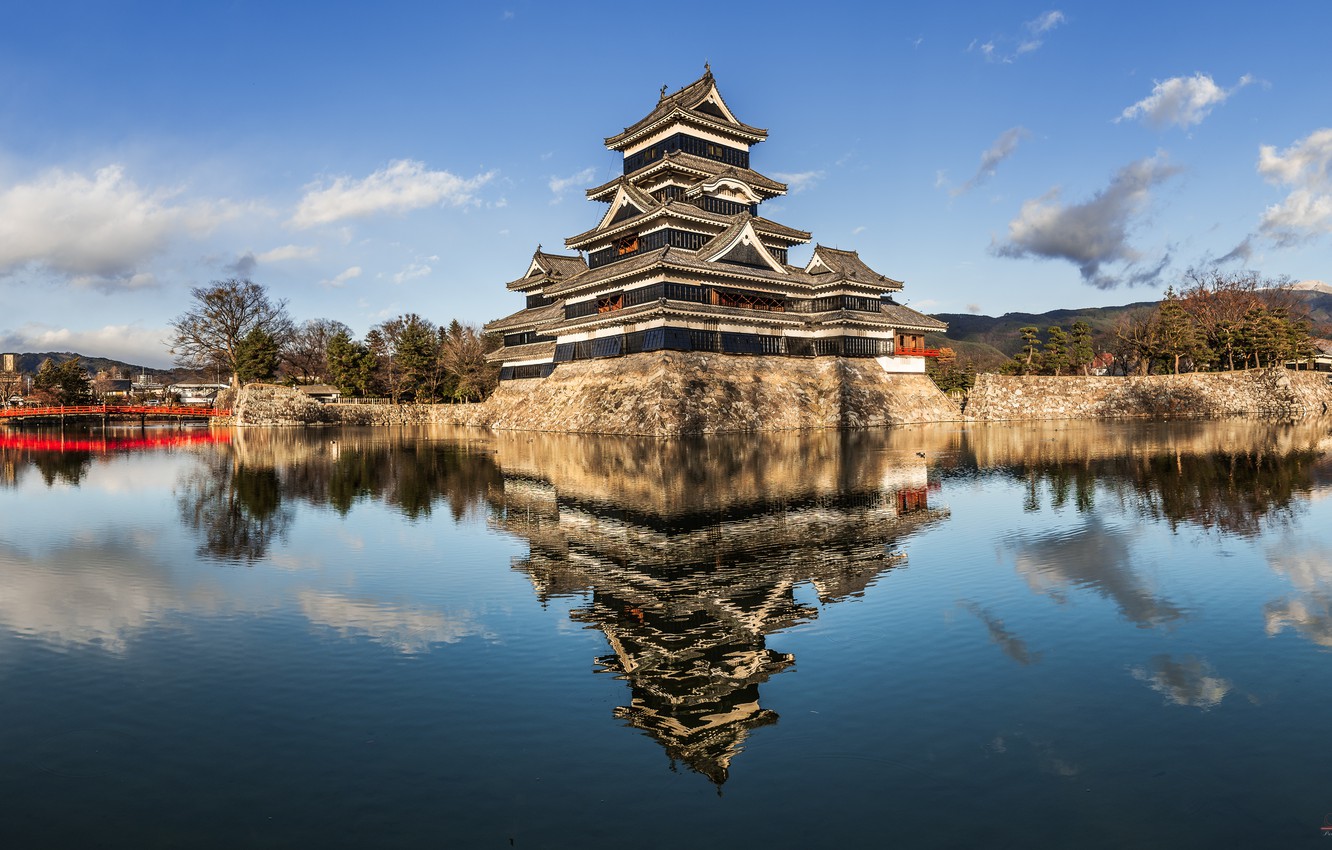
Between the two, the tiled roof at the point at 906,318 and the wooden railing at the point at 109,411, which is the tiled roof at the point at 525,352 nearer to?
the tiled roof at the point at 906,318

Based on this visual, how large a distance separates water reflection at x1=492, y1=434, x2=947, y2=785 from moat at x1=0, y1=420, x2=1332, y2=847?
0.26 feet

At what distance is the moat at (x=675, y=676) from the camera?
5523mm

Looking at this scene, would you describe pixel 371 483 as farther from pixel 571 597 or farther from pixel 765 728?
pixel 765 728

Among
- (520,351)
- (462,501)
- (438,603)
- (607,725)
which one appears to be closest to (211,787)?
(607,725)

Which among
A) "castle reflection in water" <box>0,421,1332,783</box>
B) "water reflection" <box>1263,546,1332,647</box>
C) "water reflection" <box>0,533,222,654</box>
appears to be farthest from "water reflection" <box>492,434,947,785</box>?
"water reflection" <box>0,533,222,654</box>

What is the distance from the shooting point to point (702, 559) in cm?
1371

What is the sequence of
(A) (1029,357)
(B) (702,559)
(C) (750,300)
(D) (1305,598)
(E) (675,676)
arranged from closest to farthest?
(E) (675,676) < (D) (1305,598) < (B) (702,559) < (C) (750,300) < (A) (1029,357)

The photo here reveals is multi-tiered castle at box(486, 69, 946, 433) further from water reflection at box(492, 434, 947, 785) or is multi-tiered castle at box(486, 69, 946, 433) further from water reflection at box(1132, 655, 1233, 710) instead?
water reflection at box(1132, 655, 1233, 710)

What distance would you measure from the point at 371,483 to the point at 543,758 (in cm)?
2279

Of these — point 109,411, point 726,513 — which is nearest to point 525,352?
point 109,411

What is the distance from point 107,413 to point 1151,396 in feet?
344

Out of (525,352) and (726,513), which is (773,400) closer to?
(525,352)

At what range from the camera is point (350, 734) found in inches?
273

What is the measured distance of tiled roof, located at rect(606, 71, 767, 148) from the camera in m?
61.8
